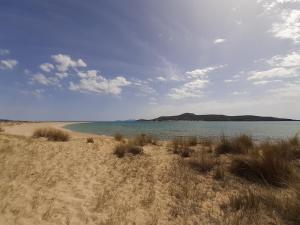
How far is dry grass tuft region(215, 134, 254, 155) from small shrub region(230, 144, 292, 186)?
2.21 m

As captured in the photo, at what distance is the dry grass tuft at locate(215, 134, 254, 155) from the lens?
7.79m

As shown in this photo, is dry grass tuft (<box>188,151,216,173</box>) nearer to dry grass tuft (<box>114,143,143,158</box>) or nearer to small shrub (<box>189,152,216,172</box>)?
small shrub (<box>189,152,216,172</box>)

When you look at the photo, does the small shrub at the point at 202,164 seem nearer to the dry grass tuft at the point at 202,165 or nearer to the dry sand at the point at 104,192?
the dry grass tuft at the point at 202,165

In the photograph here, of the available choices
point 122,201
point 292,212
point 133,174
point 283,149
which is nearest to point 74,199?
point 122,201

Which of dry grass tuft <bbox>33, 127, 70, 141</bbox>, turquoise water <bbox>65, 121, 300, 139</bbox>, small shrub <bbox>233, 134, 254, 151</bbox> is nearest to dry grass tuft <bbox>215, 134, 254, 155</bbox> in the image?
small shrub <bbox>233, 134, 254, 151</bbox>

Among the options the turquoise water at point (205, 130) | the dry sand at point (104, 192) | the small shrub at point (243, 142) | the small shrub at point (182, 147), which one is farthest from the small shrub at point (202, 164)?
the turquoise water at point (205, 130)

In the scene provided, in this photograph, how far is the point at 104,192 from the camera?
161 inches

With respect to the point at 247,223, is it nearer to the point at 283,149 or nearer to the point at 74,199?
the point at 74,199

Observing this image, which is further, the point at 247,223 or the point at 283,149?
the point at 283,149

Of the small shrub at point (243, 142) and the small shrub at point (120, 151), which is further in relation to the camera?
the small shrub at point (243, 142)

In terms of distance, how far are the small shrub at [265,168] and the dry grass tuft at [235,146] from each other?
2208 millimetres

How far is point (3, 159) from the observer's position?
19.8 ft

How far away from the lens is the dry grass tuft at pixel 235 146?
7.79 meters

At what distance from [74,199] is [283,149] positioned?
5483 mm
